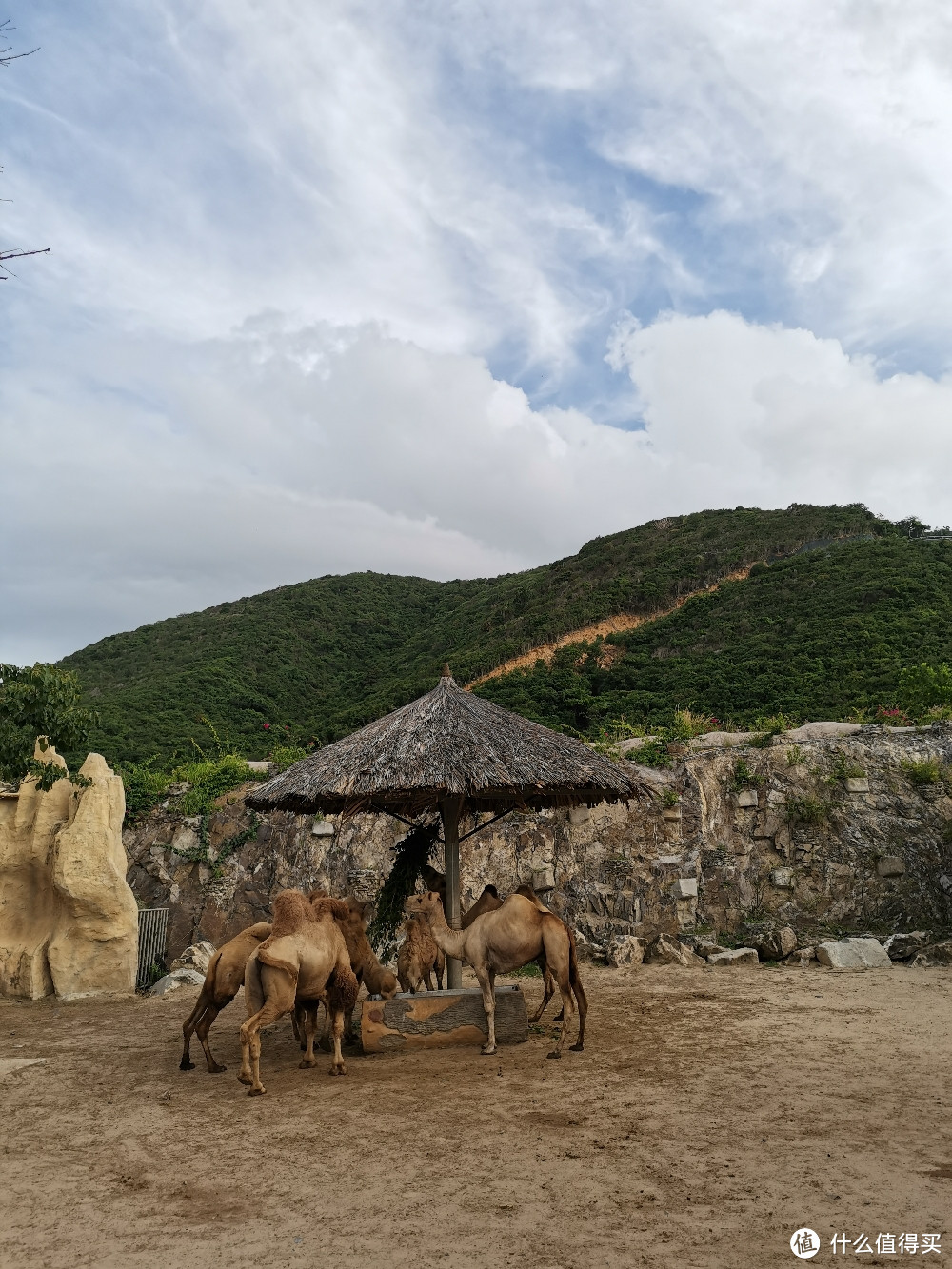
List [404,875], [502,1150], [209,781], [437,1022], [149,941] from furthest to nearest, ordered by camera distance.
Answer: [209,781] → [149,941] → [404,875] → [437,1022] → [502,1150]

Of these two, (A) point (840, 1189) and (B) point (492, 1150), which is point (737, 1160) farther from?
(B) point (492, 1150)

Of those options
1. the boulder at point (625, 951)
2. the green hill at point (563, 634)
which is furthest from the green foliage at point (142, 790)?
the boulder at point (625, 951)

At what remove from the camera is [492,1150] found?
4754 millimetres

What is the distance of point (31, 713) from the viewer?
969 cm

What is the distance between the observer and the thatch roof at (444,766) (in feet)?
24.7

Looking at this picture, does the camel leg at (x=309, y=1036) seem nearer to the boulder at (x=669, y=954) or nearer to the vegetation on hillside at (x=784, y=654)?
the boulder at (x=669, y=954)

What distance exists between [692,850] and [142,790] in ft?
31.3

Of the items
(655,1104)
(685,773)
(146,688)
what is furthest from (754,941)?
(146,688)

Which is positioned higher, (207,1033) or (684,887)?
(684,887)

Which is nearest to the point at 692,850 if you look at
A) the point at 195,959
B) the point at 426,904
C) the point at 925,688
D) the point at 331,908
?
the point at 925,688

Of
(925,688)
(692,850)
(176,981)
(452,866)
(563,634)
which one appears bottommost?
(176,981)

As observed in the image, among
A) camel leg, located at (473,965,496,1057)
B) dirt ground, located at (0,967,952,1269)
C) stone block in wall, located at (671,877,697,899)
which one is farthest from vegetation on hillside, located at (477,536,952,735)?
dirt ground, located at (0,967,952,1269)

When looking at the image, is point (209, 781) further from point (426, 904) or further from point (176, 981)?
point (426, 904)

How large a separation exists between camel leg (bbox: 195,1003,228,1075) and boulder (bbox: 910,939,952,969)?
8.02m
